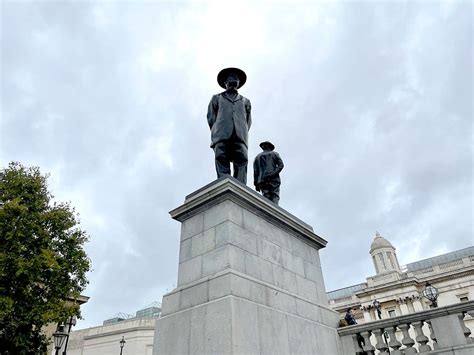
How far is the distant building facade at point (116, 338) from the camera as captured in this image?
47250mm

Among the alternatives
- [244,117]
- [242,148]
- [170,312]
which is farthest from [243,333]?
[244,117]

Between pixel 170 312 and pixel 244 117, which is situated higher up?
pixel 244 117

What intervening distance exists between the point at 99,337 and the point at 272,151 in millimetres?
51746

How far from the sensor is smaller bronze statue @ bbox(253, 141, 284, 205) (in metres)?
10.1

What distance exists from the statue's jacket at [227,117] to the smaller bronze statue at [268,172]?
137 centimetres

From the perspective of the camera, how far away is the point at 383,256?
53250 mm

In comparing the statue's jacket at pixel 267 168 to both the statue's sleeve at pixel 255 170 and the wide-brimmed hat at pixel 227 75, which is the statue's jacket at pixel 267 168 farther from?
the wide-brimmed hat at pixel 227 75

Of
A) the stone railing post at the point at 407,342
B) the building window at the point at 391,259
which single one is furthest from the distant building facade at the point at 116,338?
the stone railing post at the point at 407,342

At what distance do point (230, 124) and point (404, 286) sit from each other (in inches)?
1762

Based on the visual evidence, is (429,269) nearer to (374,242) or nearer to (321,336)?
(374,242)

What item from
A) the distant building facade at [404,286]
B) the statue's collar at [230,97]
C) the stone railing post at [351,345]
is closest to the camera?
the stone railing post at [351,345]

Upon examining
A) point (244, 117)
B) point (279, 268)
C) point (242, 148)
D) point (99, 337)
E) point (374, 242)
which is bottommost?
point (279, 268)

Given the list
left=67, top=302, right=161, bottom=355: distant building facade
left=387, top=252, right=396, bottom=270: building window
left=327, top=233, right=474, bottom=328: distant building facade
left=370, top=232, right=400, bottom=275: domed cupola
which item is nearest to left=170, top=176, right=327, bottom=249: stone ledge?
left=327, top=233, right=474, bottom=328: distant building facade

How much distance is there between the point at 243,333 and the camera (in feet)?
18.5
